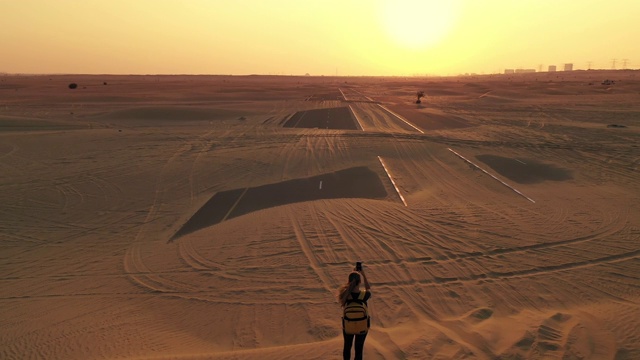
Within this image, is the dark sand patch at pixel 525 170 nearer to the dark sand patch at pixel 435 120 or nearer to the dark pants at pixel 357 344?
the dark sand patch at pixel 435 120

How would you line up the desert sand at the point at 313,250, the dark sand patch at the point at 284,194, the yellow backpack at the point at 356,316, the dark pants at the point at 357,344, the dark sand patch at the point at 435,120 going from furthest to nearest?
the dark sand patch at the point at 435,120
the dark sand patch at the point at 284,194
the desert sand at the point at 313,250
the dark pants at the point at 357,344
the yellow backpack at the point at 356,316

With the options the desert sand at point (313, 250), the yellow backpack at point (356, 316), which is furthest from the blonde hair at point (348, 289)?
the desert sand at point (313, 250)

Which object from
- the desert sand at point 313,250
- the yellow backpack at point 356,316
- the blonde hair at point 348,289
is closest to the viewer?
the blonde hair at point 348,289

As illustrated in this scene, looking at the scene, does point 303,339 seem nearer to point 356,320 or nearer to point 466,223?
point 356,320

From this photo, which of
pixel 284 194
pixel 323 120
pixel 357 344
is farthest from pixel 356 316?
pixel 323 120

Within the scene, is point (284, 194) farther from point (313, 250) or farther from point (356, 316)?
point (356, 316)

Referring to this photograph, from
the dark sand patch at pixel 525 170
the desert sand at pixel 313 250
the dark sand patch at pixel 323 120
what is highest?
the dark sand patch at pixel 323 120

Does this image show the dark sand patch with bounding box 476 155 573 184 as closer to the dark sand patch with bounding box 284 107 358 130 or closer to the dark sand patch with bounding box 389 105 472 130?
the dark sand patch with bounding box 389 105 472 130
